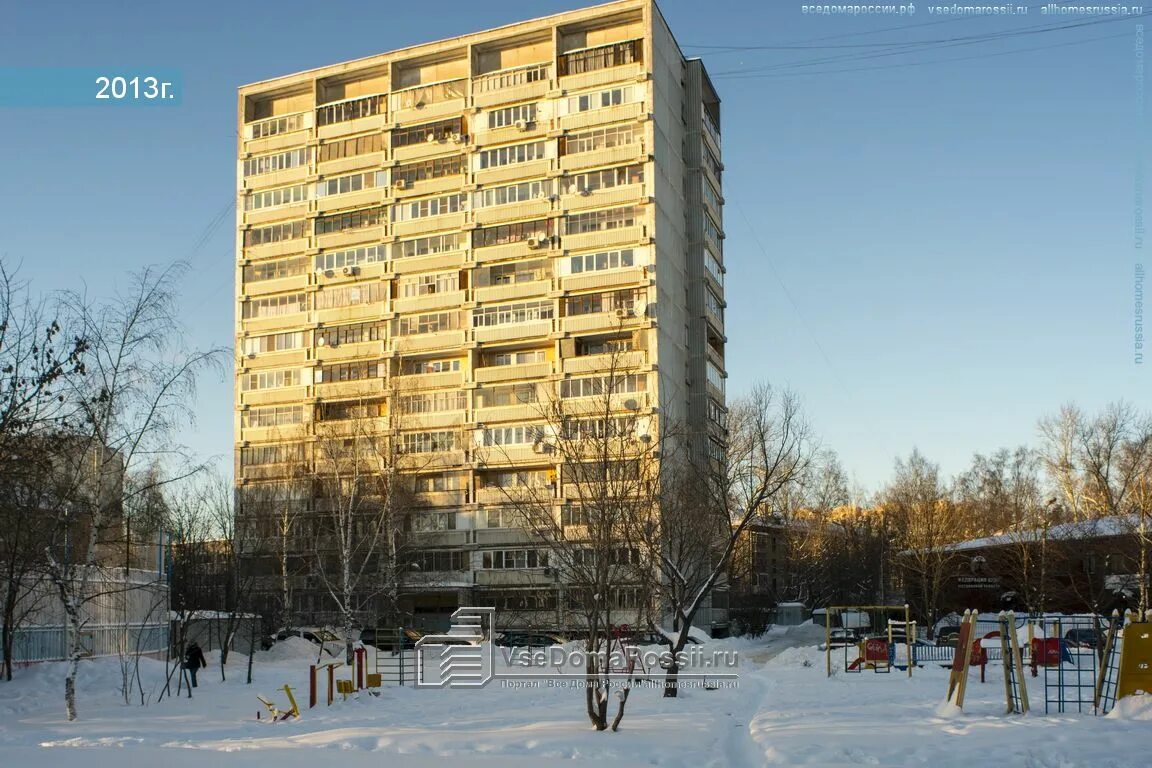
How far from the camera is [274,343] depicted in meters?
77.6

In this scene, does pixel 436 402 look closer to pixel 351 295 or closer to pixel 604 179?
pixel 351 295

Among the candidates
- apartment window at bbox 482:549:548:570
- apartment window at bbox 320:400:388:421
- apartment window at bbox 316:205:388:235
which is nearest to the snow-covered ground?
apartment window at bbox 482:549:548:570

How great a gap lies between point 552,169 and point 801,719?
52021mm

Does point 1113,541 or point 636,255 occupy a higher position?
point 636,255

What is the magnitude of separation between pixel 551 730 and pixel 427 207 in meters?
56.8

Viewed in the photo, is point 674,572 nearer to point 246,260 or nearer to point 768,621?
point 768,621

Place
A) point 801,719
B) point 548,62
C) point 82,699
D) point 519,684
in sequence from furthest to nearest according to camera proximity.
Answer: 1. point 548,62
2. point 519,684
3. point 82,699
4. point 801,719

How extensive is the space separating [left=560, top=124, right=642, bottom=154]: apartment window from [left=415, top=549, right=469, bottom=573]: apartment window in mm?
26392

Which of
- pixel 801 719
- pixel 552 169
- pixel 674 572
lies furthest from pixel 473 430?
pixel 801 719

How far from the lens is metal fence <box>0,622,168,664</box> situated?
99.7 feet

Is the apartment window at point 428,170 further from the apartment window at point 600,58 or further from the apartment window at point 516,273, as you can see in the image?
the apartment window at point 600,58

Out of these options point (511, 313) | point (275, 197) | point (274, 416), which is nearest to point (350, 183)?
point (275, 197)

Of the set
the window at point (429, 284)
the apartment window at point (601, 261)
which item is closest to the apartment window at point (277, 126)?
the window at point (429, 284)

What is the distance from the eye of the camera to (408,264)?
241ft
